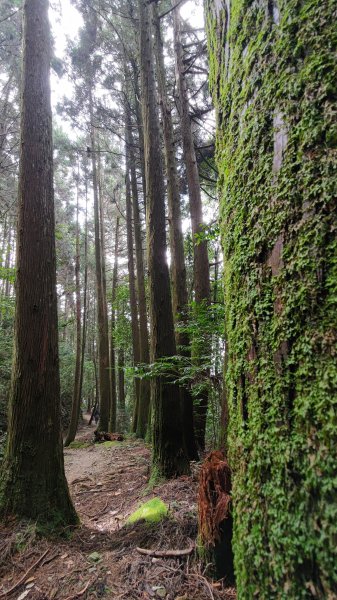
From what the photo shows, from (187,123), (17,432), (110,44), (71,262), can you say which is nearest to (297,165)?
(17,432)

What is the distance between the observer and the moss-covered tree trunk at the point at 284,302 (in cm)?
68

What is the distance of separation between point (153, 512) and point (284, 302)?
11.6 ft

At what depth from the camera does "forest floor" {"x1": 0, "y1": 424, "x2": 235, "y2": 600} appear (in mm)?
2402

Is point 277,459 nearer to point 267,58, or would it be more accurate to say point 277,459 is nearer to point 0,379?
point 267,58

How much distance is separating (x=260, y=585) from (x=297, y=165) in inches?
40.5

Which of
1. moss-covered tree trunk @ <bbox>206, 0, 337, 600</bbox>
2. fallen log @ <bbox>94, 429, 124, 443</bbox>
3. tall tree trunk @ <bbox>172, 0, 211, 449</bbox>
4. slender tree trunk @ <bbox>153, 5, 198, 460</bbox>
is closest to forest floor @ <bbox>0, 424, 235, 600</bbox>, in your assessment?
moss-covered tree trunk @ <bbox>206, 0, 337, 600</bbox>

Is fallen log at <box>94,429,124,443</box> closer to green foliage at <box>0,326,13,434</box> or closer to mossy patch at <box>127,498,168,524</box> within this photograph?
green foliage at <box>0,326,13,434</box>

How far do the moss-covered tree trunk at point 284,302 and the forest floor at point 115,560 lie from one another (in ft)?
6.78

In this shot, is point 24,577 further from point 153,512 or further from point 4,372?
point 4,372

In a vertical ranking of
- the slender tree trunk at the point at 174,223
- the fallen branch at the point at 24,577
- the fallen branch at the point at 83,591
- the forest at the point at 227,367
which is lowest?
the fallen branch at the point at 24,577

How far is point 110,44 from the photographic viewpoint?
11781mm

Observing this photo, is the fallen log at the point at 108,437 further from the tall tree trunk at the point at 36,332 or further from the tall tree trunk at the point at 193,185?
the tall tree trunk at the point at 36,332

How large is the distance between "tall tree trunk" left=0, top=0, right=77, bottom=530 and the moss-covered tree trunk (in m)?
3.51

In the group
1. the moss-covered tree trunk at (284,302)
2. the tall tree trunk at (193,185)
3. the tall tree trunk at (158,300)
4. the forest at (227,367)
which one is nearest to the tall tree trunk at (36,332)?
the forest at (227,367)
